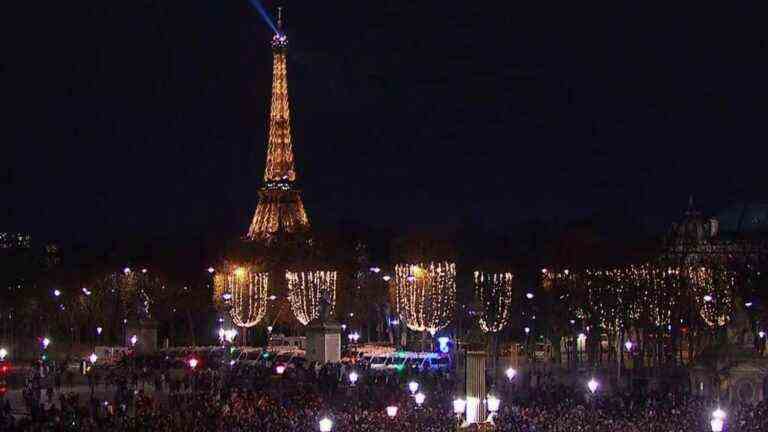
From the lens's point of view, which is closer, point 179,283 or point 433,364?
point 433,364

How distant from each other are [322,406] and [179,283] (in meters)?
48.1

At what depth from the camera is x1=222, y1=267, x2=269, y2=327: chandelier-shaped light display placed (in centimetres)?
7331

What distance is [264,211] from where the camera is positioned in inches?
3999

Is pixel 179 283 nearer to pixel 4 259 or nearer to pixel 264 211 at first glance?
pixel 4 259

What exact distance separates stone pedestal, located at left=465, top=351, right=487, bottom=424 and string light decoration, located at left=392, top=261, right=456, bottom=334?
114 feet

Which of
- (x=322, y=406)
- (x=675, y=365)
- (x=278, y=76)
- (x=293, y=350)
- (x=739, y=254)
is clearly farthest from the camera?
(x=278, y=76)

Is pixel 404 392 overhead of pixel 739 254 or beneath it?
beneath

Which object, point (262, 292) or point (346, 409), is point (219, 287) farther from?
point (346, 409)

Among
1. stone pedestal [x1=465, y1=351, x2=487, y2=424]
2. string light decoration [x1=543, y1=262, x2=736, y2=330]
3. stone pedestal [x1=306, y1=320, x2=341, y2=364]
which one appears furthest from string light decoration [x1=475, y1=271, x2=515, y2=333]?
stone pedestal [x1=465, y1=351, x2=487, y2=424]

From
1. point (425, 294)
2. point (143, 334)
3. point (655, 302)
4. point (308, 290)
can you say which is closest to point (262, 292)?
point (308, 290)

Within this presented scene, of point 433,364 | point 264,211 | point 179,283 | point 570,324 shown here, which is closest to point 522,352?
point 570,324

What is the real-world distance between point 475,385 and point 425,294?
39922 millimetres

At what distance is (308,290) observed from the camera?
246 ft

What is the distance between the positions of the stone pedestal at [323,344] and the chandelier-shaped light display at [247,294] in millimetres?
12890
